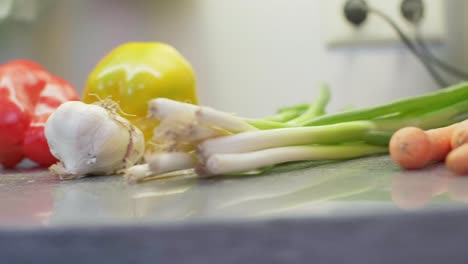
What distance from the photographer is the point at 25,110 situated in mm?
890

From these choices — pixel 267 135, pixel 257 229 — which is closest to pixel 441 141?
pixel 267 135

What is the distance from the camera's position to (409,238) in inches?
11.9

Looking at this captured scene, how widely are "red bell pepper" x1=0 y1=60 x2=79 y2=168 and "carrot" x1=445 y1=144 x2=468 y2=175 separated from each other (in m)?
0.57

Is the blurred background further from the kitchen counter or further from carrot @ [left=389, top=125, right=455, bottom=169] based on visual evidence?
the kitchen counter

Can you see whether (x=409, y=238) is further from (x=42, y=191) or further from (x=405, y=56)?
(x=405, y=56)

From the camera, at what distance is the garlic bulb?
619 millimetres

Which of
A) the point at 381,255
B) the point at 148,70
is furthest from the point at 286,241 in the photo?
the point at 148,70

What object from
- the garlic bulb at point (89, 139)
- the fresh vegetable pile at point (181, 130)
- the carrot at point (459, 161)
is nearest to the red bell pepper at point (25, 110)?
the fresh vegetable pile at point (181, 130)

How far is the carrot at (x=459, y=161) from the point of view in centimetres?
48

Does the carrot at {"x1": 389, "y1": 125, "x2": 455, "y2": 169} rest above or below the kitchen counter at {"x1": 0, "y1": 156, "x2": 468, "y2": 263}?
below

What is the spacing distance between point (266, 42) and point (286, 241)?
93cm

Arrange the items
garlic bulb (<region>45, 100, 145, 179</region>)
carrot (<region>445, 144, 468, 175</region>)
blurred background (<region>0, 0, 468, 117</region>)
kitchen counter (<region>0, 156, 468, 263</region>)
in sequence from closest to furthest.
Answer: kitchen counter (<region>0, 156, 468, 263</region>)
carrot (<region>445, 144, 468, 175</region>)
garlic bulb (<region>45, 100, 145, 179</region>)
blurred background (<region>0, 0, 468, 117</region>)

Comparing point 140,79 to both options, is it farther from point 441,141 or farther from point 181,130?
point 441,141

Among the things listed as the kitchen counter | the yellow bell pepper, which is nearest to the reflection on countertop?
the kitchen counter
